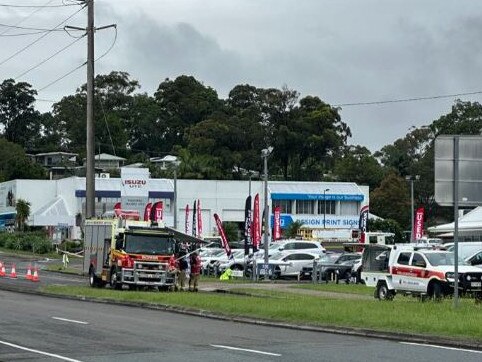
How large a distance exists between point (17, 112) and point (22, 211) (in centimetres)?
5938

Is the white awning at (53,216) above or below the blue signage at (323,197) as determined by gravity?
below

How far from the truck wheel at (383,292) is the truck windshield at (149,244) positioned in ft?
30.1

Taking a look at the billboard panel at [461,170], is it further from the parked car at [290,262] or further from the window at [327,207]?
the window at [327,207]

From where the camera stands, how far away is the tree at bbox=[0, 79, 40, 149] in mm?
147000

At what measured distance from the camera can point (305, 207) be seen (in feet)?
327

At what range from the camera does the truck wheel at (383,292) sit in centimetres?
3112

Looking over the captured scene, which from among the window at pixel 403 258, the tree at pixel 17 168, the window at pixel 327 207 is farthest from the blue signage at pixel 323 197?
the window at pixel 403 258

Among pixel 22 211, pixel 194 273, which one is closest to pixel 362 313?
pixel 194 273

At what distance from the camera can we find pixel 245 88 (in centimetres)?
12556

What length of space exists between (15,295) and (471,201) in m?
17.3

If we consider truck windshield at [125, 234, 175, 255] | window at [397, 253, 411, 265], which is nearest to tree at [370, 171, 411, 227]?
truck windshield at [125, 234, 175, 255]

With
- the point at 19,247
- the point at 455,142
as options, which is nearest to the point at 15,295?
the point at 455,142

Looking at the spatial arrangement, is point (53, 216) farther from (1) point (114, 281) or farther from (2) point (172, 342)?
(2) point (172, 342)

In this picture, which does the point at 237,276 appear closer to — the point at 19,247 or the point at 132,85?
the point at 19,247
